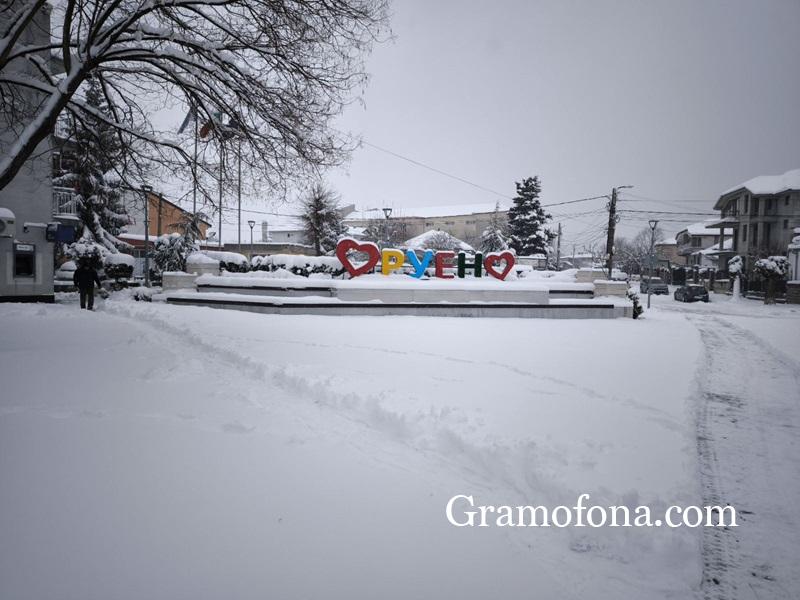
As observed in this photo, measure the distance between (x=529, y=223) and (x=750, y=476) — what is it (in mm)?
47559

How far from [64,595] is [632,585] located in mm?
3256

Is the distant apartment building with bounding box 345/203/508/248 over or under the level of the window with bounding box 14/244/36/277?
over

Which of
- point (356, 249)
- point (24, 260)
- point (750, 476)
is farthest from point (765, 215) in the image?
point (24, 260)

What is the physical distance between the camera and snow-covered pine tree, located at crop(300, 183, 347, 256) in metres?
43.4

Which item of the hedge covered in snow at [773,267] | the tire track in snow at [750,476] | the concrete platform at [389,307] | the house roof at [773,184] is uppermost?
the house roof at [773,184]

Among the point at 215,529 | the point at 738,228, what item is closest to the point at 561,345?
the point at 215,529

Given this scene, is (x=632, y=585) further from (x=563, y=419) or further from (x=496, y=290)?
(x=496, y=290)

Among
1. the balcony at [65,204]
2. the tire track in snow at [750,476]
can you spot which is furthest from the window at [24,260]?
the tire track in snow at [750,476]

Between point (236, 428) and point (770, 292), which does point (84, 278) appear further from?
point (770, 292)

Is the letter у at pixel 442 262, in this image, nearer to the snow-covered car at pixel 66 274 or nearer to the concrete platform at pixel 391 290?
the concrete platform at pixel 391 290

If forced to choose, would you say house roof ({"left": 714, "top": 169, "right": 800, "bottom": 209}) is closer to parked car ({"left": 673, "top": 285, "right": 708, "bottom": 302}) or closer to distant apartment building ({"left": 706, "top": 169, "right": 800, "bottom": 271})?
distant apartment building ({"left": 706, "top": 169, "right": 800, "bottom": 271})

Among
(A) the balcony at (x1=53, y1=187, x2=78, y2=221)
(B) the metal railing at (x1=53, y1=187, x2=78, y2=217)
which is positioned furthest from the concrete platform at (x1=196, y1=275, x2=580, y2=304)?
(B) the metal railing at (x1=53, y1=187, x2=78, y2=217)

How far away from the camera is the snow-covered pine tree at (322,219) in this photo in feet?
143

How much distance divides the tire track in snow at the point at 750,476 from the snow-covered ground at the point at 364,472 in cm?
2
